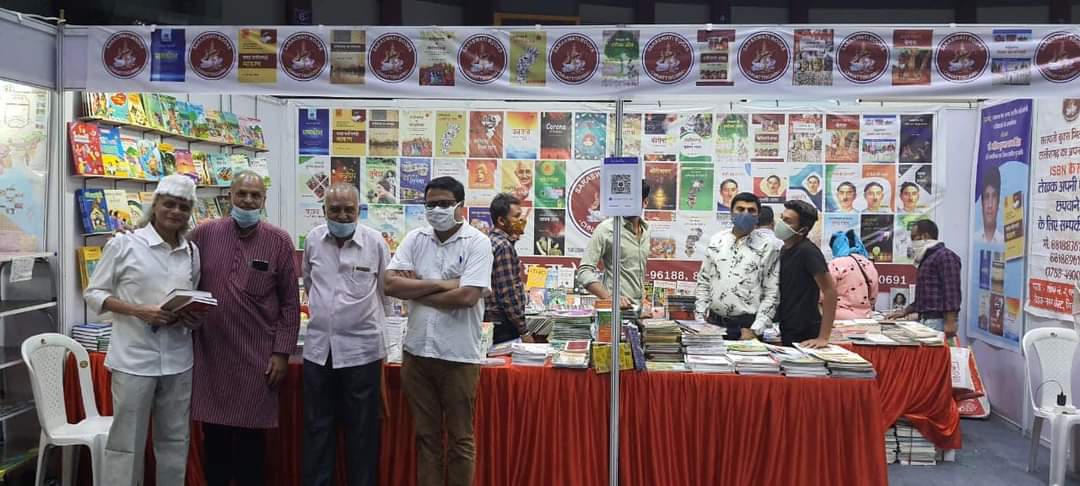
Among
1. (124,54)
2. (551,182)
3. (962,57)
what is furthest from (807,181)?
(124,54)

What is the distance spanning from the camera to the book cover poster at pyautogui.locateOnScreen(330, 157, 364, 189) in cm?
626

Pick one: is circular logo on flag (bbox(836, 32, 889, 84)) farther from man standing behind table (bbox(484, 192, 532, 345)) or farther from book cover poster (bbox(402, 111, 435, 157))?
book cover poster (bbox(402, 111, 435, 157))

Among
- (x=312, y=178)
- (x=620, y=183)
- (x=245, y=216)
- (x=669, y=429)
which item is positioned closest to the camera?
(x=245, y=216)

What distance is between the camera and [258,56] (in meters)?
3.62

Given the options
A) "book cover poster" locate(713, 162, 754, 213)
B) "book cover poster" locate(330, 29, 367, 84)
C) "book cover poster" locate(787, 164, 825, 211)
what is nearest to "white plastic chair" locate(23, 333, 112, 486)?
"book cover poster" locate(330, 29, 367, 84)

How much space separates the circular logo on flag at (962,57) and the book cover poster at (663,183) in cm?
280

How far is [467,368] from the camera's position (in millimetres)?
3189

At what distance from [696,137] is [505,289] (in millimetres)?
2824

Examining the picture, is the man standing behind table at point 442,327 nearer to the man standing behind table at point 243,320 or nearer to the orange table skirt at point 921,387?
the man standing behind table at point 243,320

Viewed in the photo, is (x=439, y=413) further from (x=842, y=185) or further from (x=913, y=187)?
(x=913, y=187)

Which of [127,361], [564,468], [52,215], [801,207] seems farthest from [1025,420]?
[52,215]

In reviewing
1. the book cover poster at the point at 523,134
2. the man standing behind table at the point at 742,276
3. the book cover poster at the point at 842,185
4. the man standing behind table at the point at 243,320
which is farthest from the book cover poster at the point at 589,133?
the man standing behind table at the point at 243,320

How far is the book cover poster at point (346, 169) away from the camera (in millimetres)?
6258

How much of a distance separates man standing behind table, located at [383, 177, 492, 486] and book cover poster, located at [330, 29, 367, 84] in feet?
2.64
